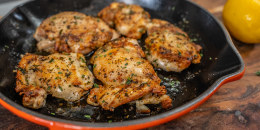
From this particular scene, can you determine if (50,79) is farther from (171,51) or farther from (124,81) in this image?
(171,51)

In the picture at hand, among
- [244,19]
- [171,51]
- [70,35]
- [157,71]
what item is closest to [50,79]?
[70,35]

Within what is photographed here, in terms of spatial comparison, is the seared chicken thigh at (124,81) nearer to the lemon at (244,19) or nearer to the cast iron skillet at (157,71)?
the cast iron skillet at (157,71)

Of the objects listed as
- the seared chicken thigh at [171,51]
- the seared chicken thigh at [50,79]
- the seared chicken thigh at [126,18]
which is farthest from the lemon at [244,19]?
the seared chicken thigh at [50,79]

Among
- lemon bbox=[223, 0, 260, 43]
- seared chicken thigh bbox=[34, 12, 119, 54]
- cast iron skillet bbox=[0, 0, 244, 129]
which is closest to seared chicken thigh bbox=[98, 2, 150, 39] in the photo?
seared chicken thigh bbox=[34, 12, 119, 54]

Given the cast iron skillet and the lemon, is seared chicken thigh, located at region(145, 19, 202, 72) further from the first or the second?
the lemon

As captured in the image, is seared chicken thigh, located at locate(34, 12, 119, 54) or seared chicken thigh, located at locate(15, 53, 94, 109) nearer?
seared chicken thigh, located at locate(15, 53, 94, 109)

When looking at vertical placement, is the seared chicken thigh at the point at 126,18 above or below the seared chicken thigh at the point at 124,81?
above

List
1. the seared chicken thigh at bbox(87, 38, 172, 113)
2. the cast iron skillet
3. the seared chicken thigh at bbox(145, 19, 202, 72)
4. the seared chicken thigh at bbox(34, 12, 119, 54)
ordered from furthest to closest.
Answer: the seared chicken thigh at bbox(34, 12, 119, 54) → the seared chicken thigh at bbox(145, 19, 202, 72) → the seared chicken thigh at bbox(87, 38, 172, 113) → the cast iron skillet
